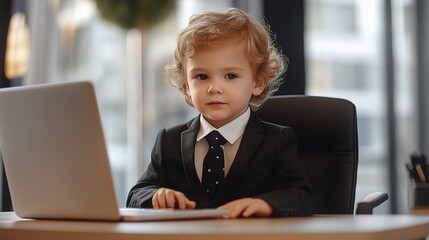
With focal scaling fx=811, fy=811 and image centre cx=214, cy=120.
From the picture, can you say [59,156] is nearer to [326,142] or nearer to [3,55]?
[326,142]

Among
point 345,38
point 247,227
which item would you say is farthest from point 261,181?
point 345,38

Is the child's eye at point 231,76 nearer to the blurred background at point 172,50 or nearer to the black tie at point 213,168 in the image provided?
the black tie at point 213,168

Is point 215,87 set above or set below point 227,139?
above

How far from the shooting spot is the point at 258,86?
6.64 ft

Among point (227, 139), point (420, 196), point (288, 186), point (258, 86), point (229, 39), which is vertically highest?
point (229, 39)

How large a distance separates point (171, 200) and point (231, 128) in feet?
0.96

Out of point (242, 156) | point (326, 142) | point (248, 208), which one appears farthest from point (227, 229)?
point (326, 142)

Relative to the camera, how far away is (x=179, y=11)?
473cm

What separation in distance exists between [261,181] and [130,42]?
3.00 meters

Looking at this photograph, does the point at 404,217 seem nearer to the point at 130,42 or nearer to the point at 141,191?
the point at 141,191

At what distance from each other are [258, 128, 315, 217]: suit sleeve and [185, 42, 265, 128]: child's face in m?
0.13

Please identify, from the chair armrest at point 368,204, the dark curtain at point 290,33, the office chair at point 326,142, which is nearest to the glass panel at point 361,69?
the dark curtain at point 290,33

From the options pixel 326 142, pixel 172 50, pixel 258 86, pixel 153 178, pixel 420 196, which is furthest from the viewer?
pixel 172 50

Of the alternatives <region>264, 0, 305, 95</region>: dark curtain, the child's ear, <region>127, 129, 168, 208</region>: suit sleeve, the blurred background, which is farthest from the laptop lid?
<region>264, 0, 305, 95</region>: dark curtain
